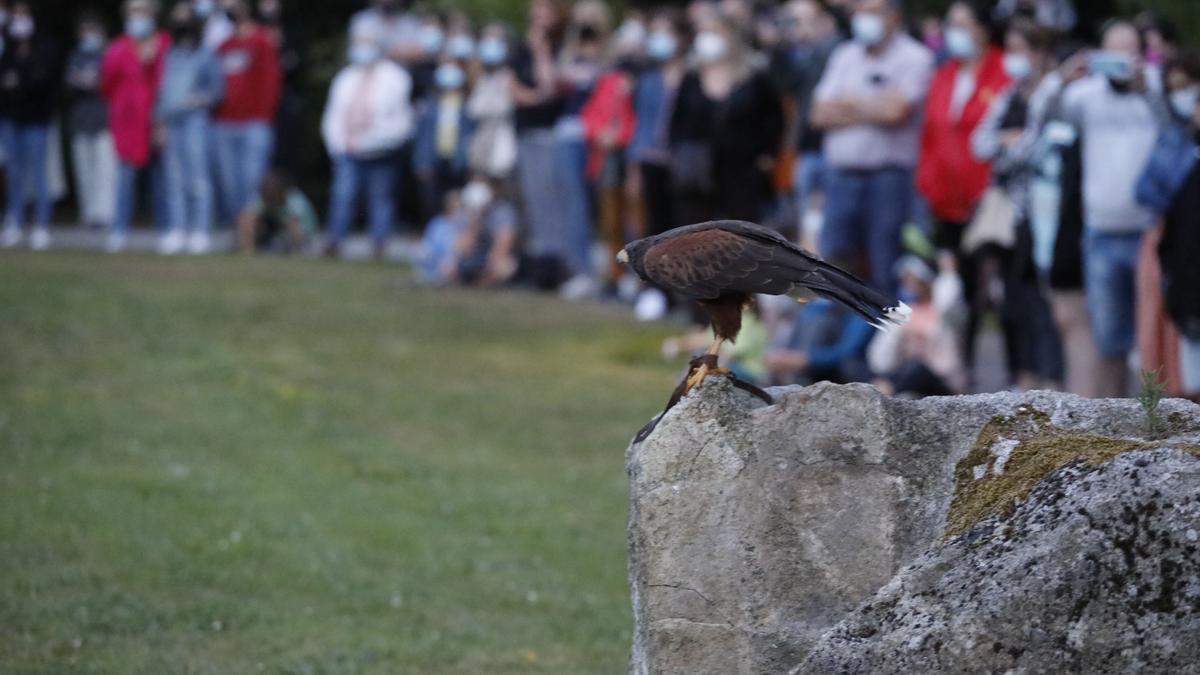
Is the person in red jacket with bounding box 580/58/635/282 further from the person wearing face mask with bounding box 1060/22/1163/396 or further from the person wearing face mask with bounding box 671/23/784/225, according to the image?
the person wearing face mask with bounding box 1060/22/1163/396

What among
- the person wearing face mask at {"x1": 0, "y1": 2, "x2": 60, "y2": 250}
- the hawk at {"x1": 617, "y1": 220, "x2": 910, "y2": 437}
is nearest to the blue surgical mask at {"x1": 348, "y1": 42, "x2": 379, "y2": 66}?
the person wearing face mask at {"x1": 0, "y1": 2, "x2": 60, "y2": 250}

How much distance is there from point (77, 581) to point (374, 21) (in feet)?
51.2

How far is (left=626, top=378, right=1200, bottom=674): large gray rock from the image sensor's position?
15.9 feet

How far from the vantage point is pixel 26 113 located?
75.8ft

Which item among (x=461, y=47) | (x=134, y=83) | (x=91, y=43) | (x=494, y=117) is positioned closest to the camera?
(x=494, y=117)

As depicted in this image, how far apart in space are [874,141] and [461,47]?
908 cm

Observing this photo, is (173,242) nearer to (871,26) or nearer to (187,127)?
(187,127)

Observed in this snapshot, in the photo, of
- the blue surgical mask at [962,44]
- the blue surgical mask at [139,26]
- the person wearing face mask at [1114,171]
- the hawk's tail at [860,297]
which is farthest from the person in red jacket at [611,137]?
the hawk's tail at [860,297]

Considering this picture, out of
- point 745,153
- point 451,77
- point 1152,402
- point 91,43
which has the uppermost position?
point 91,43

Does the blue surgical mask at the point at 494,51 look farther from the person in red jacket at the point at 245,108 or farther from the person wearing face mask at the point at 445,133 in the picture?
the person in red jacket at the point at 245,108

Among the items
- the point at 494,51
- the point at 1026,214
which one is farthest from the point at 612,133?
the point at 1026,214

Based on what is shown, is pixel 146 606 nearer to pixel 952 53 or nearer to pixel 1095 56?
pixel 1095 56

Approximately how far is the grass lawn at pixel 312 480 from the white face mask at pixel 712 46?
2.55 meters

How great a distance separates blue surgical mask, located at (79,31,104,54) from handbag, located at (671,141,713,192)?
11.5 m
